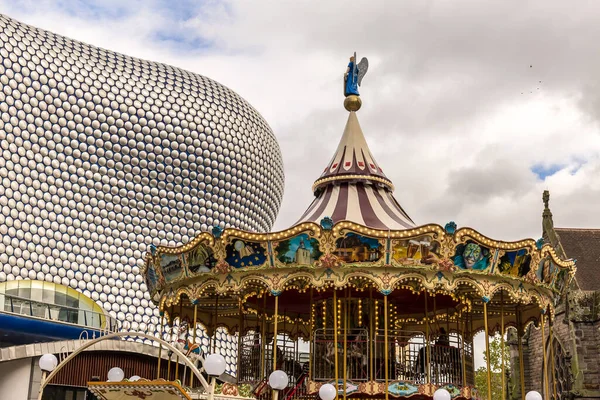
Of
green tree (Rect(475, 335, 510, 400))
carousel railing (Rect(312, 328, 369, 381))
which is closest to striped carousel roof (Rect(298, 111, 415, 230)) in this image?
carousel railing (Rect(312, 328, 369, 381))

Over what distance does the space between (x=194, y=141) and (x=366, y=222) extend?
1219 inches

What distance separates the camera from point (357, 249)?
12773 mm

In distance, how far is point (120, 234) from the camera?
39.8m

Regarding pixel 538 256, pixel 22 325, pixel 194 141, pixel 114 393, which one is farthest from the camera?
pixel 194 141

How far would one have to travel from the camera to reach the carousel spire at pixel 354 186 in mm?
14602

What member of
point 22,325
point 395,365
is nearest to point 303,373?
point 395,365

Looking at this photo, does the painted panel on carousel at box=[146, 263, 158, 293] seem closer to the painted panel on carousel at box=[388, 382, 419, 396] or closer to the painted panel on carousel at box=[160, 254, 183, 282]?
the painted panel on carousel at box=[160, 254, 183, 282]

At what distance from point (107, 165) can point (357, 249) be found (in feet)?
98.0

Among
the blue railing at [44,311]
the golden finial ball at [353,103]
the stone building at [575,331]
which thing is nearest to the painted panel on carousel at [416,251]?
the golden finial ball at [353,103]

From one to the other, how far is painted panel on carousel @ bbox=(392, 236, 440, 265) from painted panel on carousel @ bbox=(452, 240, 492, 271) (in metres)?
0.38

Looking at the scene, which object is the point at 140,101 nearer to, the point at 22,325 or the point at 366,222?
the point at 22,325

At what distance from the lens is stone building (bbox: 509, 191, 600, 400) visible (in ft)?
82.7

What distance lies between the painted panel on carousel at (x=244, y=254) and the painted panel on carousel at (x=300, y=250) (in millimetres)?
376

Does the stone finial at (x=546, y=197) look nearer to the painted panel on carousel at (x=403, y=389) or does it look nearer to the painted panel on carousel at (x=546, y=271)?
the painted panel on carousel at (x=546, y=271)
